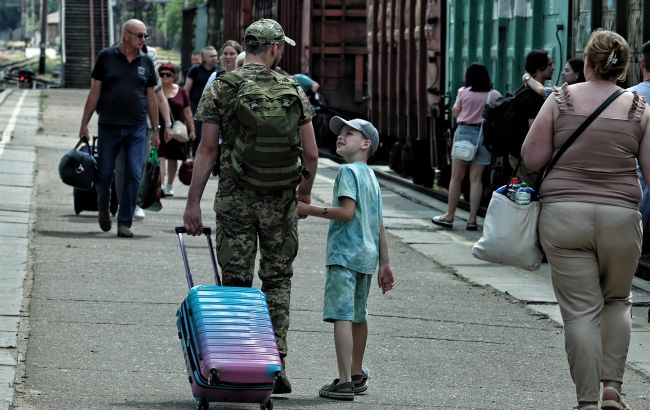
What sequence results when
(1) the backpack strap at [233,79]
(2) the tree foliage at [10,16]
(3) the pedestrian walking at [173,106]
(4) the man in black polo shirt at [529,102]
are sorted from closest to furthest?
(1) the backpack strap at [233,79], (4) the man in black polo shirt at [529,102], (3) the pedestrian walking at [173,106], (2) the tree foliage at [10,16]

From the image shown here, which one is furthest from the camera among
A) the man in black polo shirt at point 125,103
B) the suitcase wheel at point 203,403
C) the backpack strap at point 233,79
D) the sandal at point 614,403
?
the man in black polo shirt at point 125,103

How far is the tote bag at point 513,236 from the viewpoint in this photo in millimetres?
6926

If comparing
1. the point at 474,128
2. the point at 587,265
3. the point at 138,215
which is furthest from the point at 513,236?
the point at 474,128

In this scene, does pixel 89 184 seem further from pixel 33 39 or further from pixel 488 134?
pixel 33 39

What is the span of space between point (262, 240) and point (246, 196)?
0.23 m

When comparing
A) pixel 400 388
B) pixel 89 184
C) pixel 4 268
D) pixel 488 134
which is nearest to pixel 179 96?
pixel 89 184

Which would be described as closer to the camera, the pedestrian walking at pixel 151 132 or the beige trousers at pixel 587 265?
the beige trousers at pixel 587 265

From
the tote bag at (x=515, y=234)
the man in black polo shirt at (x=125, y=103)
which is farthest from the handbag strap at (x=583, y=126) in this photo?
the man in black polo shirt at (x=125, y=103)

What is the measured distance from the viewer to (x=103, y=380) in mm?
7402

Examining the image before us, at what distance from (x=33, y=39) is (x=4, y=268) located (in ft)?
541

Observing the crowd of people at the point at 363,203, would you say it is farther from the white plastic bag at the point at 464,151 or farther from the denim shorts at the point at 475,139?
the denim shorts at the point at 475,139

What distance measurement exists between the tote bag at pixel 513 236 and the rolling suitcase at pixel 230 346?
3.52 ft

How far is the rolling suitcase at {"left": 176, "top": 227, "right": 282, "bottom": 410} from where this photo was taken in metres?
6.30

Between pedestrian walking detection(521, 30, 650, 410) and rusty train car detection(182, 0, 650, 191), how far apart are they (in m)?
5.44
